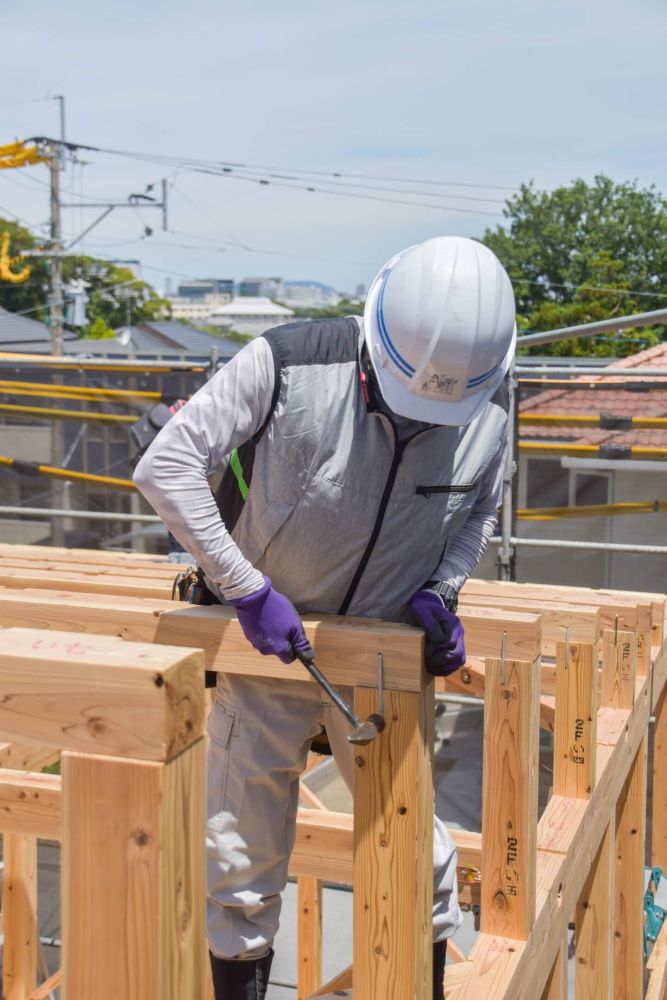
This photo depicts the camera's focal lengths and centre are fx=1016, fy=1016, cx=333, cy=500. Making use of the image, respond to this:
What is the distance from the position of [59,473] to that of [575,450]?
4.32 meters

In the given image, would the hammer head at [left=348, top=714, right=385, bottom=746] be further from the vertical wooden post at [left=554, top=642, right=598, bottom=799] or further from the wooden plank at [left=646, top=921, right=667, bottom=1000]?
the wooden plank at [left=646, top=921, right=667, bottom=1000]

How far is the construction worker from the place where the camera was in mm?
2025

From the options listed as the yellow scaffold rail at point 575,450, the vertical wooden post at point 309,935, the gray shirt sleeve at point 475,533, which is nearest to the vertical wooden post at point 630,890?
the vertical wooden post at point 309,935

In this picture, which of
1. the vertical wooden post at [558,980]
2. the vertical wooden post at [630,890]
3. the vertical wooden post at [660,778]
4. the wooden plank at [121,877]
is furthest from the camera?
the vertical wooden post at [660,778]

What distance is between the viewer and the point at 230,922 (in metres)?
2.38

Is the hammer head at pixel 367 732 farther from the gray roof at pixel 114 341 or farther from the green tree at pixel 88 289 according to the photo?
the green tree at pixel 88 289

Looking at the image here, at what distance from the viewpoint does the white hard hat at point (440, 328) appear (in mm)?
1991

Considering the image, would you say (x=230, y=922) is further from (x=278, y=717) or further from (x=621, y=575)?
(x=621, y=575)

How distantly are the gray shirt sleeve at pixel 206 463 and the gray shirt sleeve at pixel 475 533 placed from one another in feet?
2.01

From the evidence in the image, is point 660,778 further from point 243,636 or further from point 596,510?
point 596,510

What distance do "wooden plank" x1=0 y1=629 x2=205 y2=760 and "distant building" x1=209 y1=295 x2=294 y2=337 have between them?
332 ft

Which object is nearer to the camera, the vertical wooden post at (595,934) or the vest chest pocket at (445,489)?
the vest chest pocket at (445,489)

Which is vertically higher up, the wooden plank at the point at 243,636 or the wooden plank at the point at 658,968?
the wooden plank at the point at 243,636

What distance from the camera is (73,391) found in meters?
8.55
